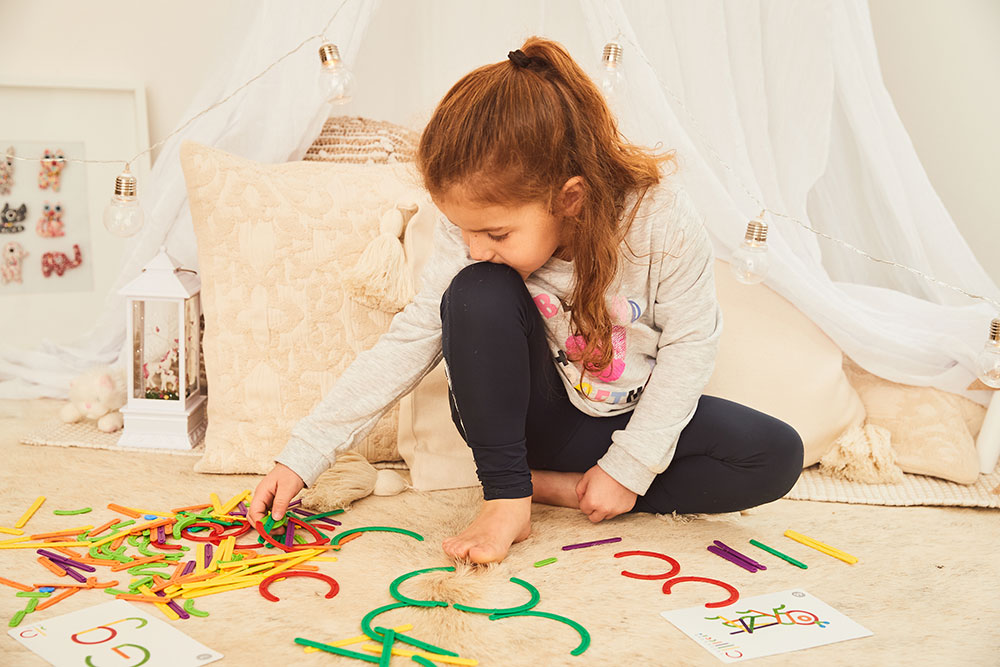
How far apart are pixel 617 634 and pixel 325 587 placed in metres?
0.33

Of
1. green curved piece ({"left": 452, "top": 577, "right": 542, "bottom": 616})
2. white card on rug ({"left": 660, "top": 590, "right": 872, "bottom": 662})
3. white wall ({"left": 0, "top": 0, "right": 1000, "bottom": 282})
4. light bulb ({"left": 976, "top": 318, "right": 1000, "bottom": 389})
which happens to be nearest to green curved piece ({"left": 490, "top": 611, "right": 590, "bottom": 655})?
green curved piece ({"left": 452, "top": 577, "right": 542, "bottom": 616})

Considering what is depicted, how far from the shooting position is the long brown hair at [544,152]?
0.99m

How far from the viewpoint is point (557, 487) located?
1264mm

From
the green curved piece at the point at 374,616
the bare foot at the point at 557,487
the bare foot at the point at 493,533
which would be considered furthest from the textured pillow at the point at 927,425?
the green curved piece at the point at 374,616

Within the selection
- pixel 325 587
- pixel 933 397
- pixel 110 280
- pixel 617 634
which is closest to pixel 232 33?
pixel 110 280

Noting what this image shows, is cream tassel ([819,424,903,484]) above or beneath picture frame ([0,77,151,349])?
beneath

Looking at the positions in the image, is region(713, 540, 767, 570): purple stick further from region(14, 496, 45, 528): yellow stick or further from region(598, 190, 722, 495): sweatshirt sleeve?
region(14, 496, 45, 528): yellow stick

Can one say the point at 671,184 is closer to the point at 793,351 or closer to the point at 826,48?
the point at 793,351

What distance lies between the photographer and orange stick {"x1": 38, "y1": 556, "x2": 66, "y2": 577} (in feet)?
3.25

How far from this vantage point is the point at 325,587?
100cm

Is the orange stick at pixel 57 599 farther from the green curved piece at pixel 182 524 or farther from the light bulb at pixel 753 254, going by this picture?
the light bulb at pixel 753 254

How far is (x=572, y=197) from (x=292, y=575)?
558 millimetres

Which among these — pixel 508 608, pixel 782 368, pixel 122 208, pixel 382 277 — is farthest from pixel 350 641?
pixel 782 368

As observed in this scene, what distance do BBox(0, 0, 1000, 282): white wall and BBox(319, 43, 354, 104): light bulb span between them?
14.9 inches
